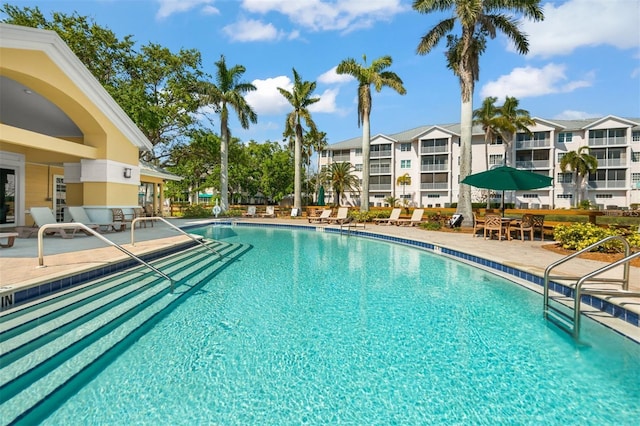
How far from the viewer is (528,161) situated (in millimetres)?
42094

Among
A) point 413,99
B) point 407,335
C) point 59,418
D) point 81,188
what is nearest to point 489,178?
point 407,335

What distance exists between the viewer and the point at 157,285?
6418 mm

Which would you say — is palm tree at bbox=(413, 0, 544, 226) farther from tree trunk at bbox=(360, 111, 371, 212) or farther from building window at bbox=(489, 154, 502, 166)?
building window at bbox=(489, 154, 502, 166)

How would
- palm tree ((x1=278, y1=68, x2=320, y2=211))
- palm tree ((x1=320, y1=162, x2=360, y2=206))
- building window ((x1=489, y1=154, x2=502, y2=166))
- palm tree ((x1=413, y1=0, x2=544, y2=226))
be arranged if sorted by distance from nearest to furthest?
palm tree ((x1=413, y1=0, x2=544, y2=226)) < palm tree ((x1=278, y1=68, x2=320, y2=211)) < building window ((x1=489, y1=154, x2=502, y2=166)) < palm tree ((x1=320, y1=162, x2=360, y2=206))

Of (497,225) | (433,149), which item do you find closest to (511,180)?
(497,225)

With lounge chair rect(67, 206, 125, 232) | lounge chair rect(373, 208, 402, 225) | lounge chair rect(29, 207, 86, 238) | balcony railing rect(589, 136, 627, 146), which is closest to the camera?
lounge chair rect(29, 207, 86, 238)

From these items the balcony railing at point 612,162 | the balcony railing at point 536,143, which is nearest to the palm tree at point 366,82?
the balcony railing at point 536,143

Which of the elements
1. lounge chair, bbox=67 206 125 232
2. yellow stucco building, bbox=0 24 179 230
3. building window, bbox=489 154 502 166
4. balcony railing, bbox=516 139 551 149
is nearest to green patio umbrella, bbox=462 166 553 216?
lounge chair, bbox=67 206 125 232

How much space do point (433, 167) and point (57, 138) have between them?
41431 millimetres

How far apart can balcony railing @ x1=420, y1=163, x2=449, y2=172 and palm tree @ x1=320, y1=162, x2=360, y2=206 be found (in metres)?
9.24

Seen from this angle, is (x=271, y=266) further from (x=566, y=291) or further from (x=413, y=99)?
(x=413, y=99)

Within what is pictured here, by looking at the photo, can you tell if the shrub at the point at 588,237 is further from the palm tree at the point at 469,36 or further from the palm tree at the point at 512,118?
the palm tree at the point at 512,118

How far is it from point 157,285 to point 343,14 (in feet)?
48.5

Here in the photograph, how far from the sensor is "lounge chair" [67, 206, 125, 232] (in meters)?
11.5
